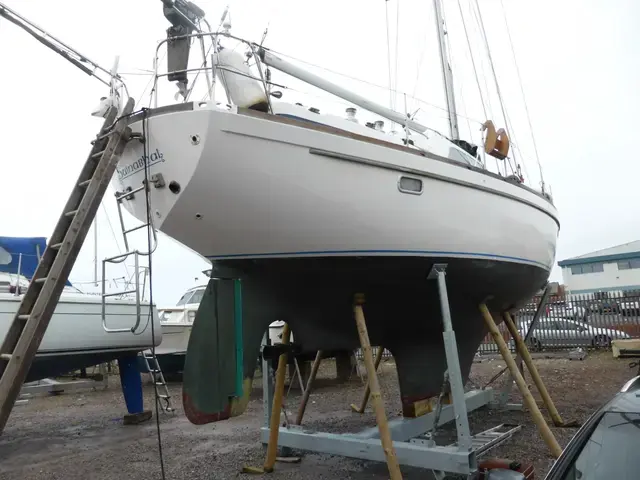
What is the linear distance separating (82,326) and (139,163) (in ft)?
12.3

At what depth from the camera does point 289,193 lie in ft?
11.8

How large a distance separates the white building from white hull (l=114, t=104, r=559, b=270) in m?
30.8

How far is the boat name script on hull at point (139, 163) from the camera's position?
3.62m

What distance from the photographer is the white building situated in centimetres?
3053

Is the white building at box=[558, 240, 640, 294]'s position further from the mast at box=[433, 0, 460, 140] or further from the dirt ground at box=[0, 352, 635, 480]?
the mast at box=[433, 0, 460, 140]

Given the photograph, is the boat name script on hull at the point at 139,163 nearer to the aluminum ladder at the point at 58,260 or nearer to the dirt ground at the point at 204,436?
the aluminum ladder at the point at 58,260

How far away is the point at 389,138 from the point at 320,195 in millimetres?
1414

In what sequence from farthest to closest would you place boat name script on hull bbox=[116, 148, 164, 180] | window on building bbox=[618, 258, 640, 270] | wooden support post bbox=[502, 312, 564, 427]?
window on building bbox=[618, 258, 640, 270], wooden support post bbox=[502, 312, 564, 427], boat name script on hull bbox=[116, 148, 164, 180]

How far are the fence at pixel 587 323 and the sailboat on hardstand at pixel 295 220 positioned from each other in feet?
26.7

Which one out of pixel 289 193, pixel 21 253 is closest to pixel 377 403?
pixel 289 193

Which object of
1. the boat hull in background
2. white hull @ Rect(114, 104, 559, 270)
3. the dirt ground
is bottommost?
the dirt ground

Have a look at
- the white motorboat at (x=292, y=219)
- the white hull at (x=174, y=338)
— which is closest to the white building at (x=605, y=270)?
the white hull at (x=174, y=338)

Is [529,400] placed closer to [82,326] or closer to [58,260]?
[58,260]

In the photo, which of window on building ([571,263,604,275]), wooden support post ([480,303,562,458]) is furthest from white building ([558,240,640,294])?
wooden support post ([480,303,562,458])
